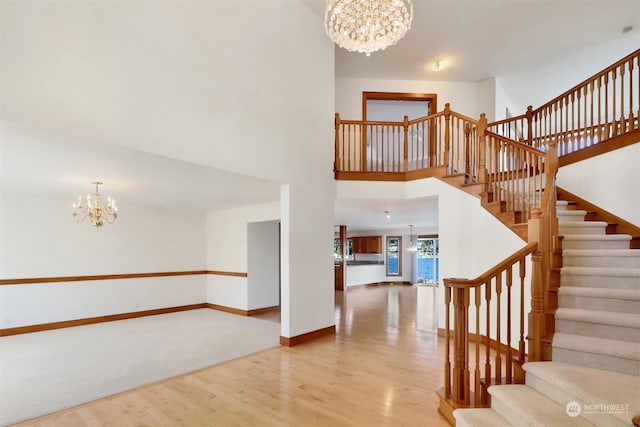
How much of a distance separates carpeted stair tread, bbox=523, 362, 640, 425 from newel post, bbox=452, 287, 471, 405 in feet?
1.46

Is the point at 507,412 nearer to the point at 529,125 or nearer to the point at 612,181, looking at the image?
the point at 612,181

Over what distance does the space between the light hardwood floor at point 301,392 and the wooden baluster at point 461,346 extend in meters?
0.30

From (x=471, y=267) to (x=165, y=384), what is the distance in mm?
4388

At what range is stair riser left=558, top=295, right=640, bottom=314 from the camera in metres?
2.66

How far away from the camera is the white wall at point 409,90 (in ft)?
24.5

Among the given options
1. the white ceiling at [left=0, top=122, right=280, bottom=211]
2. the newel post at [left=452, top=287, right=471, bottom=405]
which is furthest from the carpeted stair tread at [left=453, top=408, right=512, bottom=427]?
the white ceiling at [left=0, top=122, right=280, bottom=211]

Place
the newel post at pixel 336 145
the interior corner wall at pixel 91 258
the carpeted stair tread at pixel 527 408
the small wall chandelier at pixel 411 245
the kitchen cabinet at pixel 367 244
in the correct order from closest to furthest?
the carpeted stair tread at pixel 527 408 < the interior corner wall at pixel 91 258 < the newel post at pixel 336 145 < the small wall chandelier at pixel 411 245 < the kitchen cabinet at pixel 367 244

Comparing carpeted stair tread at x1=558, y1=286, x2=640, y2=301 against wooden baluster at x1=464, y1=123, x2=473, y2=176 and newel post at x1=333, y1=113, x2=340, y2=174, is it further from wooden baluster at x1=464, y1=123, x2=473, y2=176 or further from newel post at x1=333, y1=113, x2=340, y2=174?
newel post at x1=333, y1=113, x2=340, y2=174

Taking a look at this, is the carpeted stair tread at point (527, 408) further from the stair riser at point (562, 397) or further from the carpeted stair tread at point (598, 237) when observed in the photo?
the carpeted stair tread at point (598, 237)

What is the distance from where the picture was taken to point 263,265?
24.4ft

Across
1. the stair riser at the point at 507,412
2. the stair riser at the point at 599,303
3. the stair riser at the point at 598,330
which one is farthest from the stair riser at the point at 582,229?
the stair riser at the point at 507,412

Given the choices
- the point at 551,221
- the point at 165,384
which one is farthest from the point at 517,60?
the point at 165,384

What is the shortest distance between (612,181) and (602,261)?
1529 mm

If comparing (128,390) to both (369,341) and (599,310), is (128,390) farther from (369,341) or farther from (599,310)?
(599,310)
